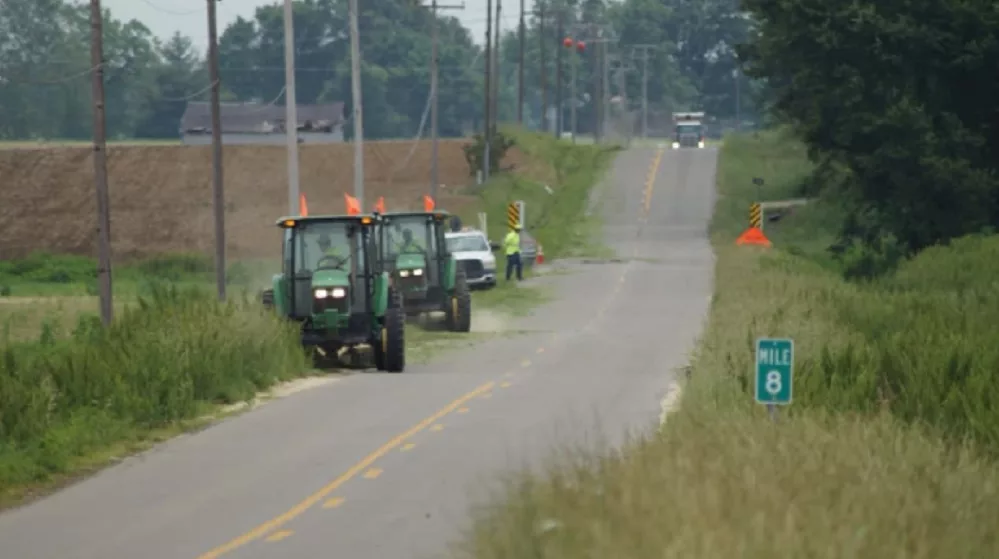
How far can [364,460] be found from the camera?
1866 cm

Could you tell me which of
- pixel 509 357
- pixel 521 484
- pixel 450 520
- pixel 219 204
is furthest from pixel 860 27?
pixel 521 484

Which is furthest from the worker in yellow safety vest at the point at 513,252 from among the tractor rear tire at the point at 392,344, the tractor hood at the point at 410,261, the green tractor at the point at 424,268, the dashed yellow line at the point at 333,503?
the dashed yellow line at the point at 333,503

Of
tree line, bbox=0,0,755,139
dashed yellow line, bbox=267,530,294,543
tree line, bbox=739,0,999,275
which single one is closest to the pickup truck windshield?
tree line, bbox=739,0,999,275

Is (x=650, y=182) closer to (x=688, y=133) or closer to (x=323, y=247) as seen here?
(x=688, y=133)

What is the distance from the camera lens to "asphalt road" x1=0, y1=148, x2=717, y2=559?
14.3m

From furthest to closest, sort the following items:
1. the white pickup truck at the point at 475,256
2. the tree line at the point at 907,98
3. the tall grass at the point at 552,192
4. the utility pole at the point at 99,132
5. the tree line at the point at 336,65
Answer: the tree line at the point at 336,65 → the tall grass at the point at 552,192 → the white pickup truck at the point at 475,256 → the tree line at the point at 907,98 → the utility pole at the point at 99,132

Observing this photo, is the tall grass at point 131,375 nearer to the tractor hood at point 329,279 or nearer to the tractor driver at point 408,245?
the tractor hood at point 329,279

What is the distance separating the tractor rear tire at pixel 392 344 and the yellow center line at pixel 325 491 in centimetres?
503

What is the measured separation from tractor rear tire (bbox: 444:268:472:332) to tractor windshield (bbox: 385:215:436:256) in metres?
1.07

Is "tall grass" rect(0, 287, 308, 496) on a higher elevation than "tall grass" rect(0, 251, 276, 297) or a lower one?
higher

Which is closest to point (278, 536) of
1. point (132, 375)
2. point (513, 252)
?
point (132, 375)

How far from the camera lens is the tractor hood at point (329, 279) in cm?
2923

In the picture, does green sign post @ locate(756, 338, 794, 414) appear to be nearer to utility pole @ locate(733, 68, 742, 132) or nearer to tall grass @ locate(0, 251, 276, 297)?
tall grass @ locate(0, 251, 276, 297)

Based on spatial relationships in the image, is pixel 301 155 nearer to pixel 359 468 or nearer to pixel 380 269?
pixel 380 269
